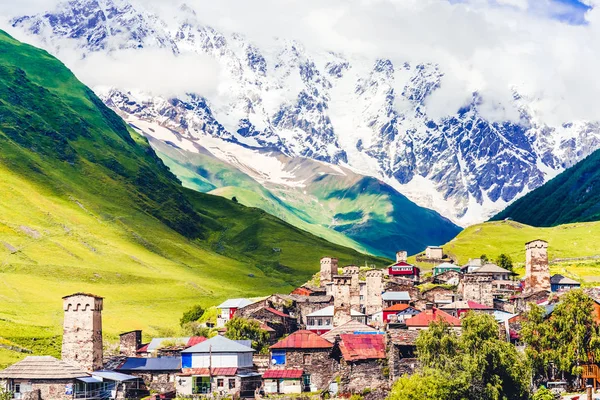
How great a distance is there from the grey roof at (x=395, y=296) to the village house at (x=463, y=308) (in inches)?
393

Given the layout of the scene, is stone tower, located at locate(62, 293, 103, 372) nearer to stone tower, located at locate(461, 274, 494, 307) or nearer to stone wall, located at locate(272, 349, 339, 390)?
stone wall, located at locate(272, 349, 339, 390)

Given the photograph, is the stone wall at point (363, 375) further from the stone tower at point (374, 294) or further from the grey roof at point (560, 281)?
the grey roof at point (560, 281)

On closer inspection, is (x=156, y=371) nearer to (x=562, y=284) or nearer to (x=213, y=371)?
(x=213, y=371)

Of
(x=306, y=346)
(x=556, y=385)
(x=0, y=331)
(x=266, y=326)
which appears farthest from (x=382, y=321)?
(x=0, y=331)

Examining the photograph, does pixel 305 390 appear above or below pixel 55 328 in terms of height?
below

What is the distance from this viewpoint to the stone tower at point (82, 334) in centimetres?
11050

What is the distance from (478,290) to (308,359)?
57393 mm

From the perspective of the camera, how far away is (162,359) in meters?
116

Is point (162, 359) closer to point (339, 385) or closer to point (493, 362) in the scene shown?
point (339, 385)

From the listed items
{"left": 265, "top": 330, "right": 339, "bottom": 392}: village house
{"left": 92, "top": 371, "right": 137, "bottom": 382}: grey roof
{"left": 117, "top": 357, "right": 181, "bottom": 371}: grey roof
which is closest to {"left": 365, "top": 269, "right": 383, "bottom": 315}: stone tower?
{"left": 265, "top": 330, "right": 339, "bottom": 392}: village house

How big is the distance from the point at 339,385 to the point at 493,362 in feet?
57.0

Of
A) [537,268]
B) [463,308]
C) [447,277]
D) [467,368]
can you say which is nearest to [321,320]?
[463,308]

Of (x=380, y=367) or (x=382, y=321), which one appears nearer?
(x=380, y=367)

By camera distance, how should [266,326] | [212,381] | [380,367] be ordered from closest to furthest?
[380,367]
[212,381]
[266,326]
